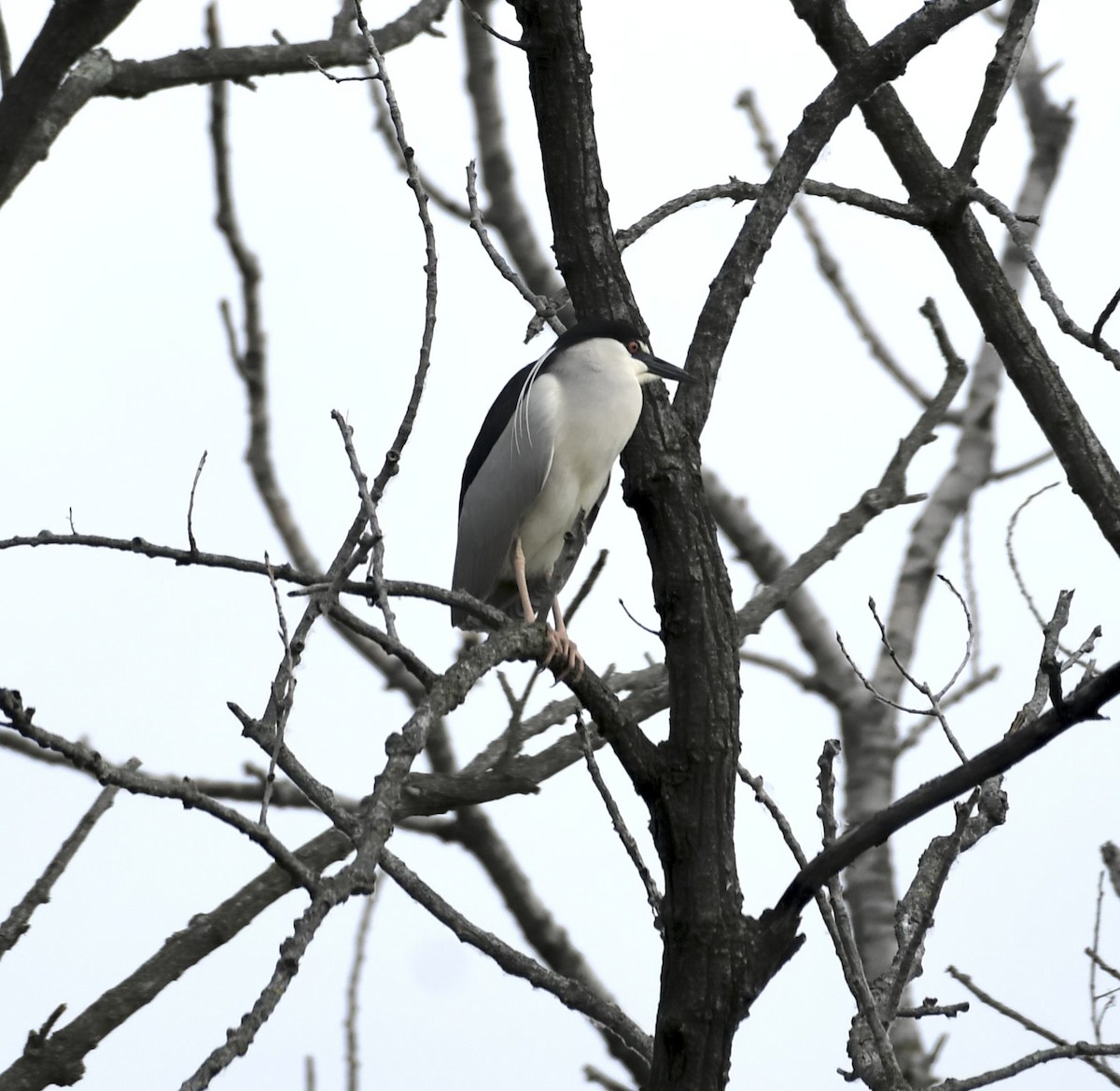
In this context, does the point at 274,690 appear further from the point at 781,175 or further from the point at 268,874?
the point at 268,874

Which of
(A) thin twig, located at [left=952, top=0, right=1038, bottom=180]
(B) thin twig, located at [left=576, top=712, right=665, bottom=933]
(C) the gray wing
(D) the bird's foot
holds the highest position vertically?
(A) thin twig, located at [left=952, top=0, right=1038, bottom=180]

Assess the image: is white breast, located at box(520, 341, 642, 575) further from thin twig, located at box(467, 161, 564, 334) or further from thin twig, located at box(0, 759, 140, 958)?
thin twig, located at box(0, 759, 140, 958)

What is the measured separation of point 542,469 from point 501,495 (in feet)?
0.54

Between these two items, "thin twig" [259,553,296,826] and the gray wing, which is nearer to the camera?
"thin twig" [259,553,296,826]

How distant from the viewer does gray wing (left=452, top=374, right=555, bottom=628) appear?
4.09 meters

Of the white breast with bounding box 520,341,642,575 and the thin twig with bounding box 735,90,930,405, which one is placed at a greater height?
the thin twig with bounding box 735,90,930,405

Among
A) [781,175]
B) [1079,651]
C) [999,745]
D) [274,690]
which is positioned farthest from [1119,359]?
[274,690]

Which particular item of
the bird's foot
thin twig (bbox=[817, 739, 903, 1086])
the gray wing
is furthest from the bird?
thin twig (bbox=[817, 739, 903, 1086])

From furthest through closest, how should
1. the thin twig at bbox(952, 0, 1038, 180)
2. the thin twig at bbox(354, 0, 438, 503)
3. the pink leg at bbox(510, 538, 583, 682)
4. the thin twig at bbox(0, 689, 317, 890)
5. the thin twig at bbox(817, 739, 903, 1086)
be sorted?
the thin twig at bbox(952, 0, 1038, 180)
the pink leg at bbox(510, 538, 583, 682)
the thin twig at bbox(817, 739, 903, 1086)
the thin twig at bbox(354, 0, 438, 503)
the thin twig at bbox(0, 689, 317, 890)

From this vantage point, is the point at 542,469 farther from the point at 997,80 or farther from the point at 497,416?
the point at 997,80

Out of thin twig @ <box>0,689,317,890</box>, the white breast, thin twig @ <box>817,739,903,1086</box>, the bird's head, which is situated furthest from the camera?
the white breast

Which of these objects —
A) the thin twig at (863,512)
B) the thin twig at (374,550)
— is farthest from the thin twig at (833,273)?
the thin twig at (374,550)

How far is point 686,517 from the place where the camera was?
273cm

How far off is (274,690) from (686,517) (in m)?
1.00
